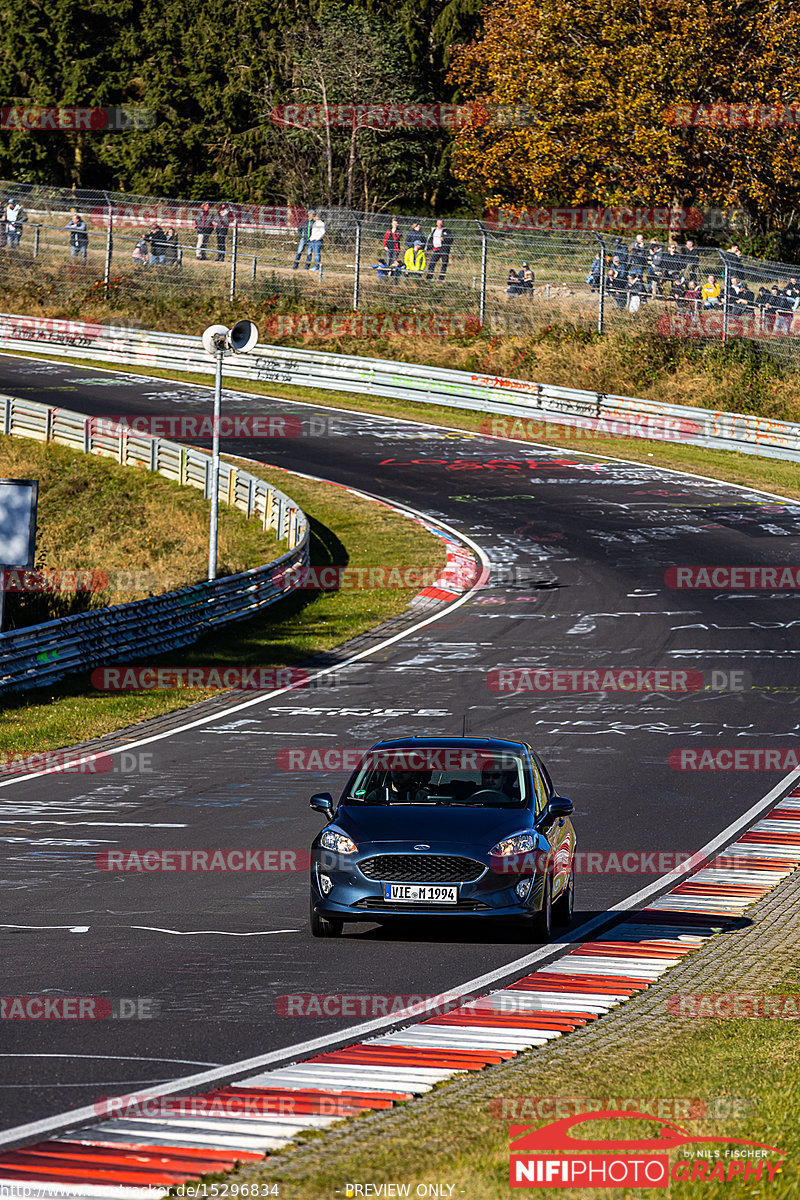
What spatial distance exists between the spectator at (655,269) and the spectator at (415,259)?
24.9 feet

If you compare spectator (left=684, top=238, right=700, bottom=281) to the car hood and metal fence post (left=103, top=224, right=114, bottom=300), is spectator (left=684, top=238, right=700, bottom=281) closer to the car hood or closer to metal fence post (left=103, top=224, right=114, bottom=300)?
metal fence post (left=103, top=224, right=114, bottom=300)

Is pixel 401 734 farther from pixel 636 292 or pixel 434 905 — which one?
pixel 636 292

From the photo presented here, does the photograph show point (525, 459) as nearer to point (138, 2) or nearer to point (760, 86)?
point (760, 86)

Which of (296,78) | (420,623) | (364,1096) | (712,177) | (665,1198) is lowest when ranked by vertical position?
(420,623)

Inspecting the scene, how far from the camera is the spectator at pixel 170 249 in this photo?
5656 centimetres

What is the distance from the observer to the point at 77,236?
5753cm

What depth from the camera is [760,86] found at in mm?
51125

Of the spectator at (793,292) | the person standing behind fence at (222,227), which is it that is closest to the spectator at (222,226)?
the person standing behind fence at (222,227)

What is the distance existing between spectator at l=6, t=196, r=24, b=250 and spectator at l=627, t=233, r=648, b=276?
79.8ft

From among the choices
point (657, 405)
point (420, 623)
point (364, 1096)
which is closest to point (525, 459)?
point (657, 405)

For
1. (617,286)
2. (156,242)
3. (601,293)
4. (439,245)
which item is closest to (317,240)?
(439,245)

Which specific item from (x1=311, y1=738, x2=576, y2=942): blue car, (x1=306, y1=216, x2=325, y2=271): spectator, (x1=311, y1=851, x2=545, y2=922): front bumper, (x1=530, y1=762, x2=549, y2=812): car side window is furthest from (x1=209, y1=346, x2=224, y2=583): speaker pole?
(x1=306, y1=216, x2=325, y2=271): spectator

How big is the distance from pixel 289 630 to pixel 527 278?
25.1m

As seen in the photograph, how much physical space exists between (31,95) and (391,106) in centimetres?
2178
